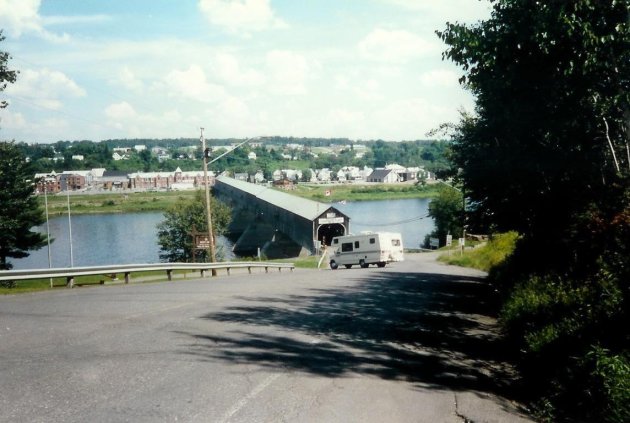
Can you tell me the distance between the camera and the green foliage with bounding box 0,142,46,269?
40.2 meters

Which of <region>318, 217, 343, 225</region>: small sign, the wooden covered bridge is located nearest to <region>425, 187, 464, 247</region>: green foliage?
the wooden covered bridge

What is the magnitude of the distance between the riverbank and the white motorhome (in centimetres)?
7147

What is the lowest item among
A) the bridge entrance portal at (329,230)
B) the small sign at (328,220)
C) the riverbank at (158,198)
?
the bridge entrance portal at (329,230)

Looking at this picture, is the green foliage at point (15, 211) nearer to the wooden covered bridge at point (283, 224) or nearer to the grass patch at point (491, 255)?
the wooden covered bridge at point (283, 224)

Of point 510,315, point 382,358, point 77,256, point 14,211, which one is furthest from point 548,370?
point 77,256

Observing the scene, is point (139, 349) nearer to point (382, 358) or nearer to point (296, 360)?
point (296, 360)

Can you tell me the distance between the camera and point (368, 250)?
134ft

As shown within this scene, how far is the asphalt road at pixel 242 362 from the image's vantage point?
20.9 feet

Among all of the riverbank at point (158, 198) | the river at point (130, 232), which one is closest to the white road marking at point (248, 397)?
the river at point (130, 232)

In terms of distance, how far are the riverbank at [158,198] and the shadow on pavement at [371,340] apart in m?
98.9

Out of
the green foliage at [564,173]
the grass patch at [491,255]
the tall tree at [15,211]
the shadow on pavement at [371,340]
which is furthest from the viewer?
the tall tree at [15,211]

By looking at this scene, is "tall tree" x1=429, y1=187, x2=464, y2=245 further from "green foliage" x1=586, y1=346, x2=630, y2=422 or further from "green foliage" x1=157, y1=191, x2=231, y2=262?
"green foliage" x1=586, y1=346, x2=630, y2=422

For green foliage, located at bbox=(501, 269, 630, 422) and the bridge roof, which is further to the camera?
the bridge roof

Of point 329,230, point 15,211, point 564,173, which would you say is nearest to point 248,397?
point 564,173
